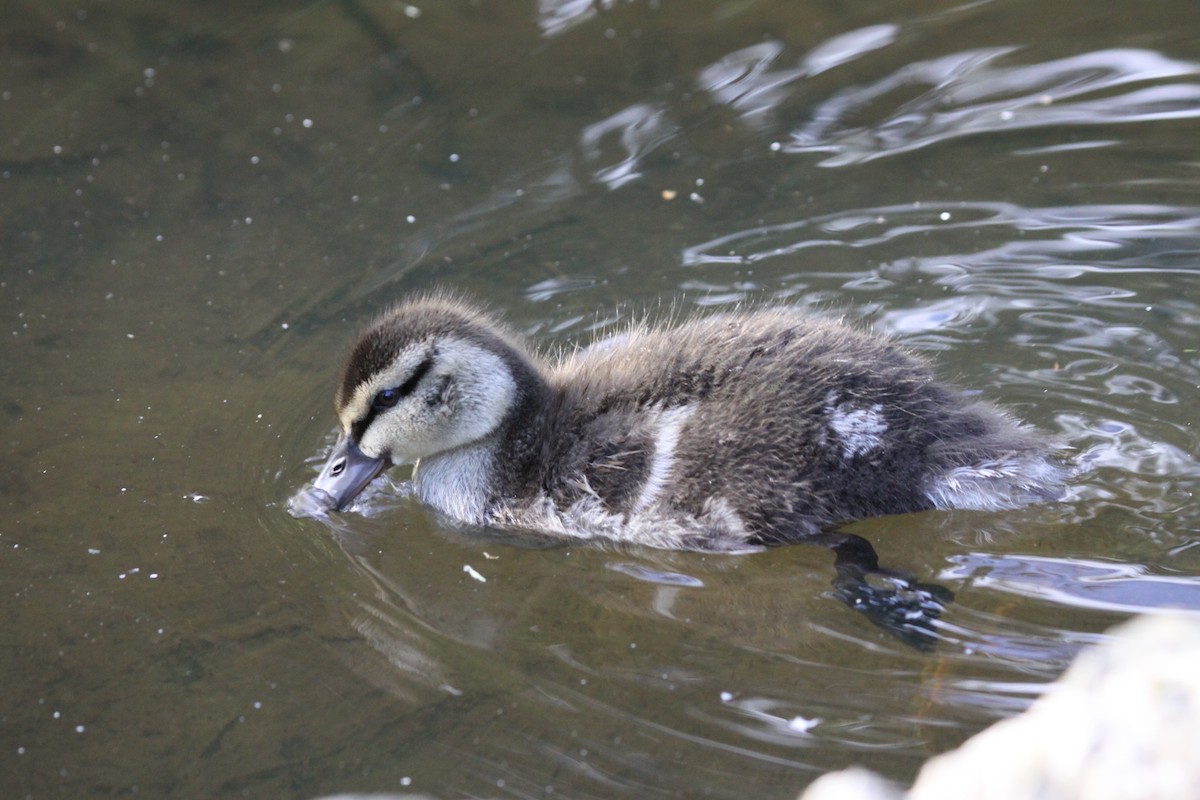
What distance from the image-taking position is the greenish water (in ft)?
10.4

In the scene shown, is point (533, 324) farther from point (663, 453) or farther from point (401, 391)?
point (663, 453)

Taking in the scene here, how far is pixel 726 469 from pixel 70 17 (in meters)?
5.12

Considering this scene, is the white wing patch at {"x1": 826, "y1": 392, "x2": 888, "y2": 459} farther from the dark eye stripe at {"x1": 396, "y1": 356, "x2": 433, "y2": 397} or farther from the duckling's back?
the dark eye stripe at {"x1": 396, "y1": 356, "x2": 433, "y2": 397}

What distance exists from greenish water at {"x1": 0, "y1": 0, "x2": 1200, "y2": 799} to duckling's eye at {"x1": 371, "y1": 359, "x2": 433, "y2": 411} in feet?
1.28

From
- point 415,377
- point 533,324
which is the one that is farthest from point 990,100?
point 415,377

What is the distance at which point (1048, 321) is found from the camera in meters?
4.55

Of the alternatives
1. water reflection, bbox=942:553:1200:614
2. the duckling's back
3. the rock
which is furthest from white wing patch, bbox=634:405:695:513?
the rock

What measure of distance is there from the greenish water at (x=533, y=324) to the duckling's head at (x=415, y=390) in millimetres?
196

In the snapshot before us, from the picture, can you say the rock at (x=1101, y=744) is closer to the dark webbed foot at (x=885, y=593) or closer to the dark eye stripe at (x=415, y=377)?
the dark webbed foot at (x=885, y=593)

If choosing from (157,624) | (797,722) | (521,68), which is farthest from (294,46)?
(797,722)

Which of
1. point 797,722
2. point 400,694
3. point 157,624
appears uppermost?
point 157,624

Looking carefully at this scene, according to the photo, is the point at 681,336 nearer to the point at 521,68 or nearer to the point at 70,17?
the point at 521,68

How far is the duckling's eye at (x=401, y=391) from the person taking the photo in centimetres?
396

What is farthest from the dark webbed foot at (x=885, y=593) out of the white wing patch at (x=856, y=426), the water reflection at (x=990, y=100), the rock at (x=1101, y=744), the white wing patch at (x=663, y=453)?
the water reflection at (x=990, y=100)
